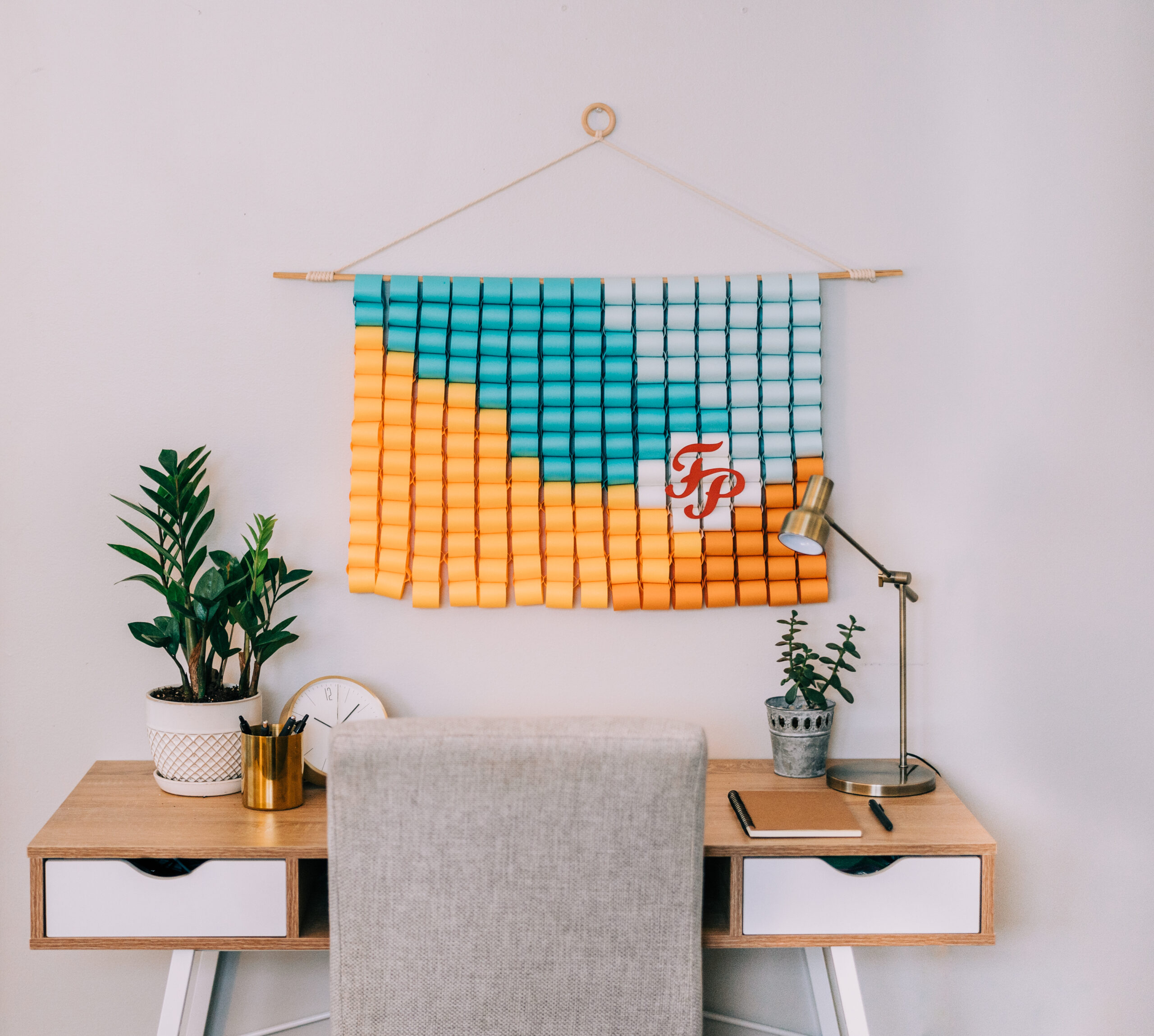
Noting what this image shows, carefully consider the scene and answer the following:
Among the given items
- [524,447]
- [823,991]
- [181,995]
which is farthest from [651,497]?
[181,995]

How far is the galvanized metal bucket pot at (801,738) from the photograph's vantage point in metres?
1.66

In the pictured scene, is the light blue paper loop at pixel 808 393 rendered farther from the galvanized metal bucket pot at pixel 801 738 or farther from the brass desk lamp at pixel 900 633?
the galvanized metal bucket pot at pixel 801 738

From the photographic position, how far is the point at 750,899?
139cm

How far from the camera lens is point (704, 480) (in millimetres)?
1756

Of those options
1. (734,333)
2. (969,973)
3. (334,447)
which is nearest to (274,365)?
(334,447)

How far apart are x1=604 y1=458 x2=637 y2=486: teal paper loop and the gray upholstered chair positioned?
2.48 ft

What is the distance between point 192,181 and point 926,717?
1.80 meters

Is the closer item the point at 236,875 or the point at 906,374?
the point at 236,875

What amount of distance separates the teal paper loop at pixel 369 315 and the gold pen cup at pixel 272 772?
30.7 inches

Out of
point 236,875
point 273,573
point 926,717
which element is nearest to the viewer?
point 236,875

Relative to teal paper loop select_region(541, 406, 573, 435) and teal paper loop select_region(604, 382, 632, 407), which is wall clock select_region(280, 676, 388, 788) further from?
teal paper loop select_region(604, 382, 632, 407)

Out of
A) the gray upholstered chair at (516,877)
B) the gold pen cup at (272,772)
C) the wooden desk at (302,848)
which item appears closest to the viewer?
the gray upholstered chair at (516,877)

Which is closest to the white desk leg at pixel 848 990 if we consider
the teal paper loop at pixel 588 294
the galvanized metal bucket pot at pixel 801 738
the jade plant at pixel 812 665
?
the galvanized metal bucket pot at pixel 801 738

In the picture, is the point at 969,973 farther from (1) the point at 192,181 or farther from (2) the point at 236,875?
(1) the point at 192,181
